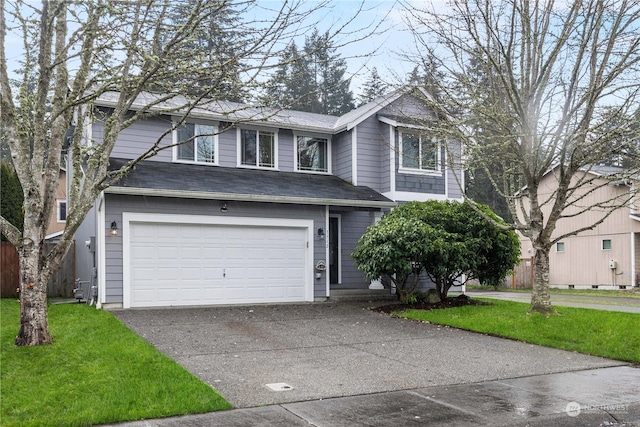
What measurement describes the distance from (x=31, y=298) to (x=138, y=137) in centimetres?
750

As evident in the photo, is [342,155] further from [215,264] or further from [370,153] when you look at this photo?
[215,264]

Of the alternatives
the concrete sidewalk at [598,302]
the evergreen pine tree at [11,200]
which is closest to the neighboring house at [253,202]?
the concrete sidewalk at [598,302]

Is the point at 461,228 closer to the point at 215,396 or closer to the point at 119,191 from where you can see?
the point at 119,191

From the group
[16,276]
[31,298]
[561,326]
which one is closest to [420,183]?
[561,326]

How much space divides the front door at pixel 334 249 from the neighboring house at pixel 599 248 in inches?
459

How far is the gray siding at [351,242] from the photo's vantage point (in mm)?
16109

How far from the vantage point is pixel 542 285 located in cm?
1132

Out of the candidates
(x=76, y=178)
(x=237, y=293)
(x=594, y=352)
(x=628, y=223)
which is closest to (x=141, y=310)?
(x=237, y=293)

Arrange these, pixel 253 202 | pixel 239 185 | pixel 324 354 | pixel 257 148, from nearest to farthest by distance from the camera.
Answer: pixel 324 354, pixel 253 202, pixel 239 185, pixel 257 148

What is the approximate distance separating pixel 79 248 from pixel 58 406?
495 inches

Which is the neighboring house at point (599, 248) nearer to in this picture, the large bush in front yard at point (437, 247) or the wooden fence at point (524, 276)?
the wooden fence at point (524, 276)

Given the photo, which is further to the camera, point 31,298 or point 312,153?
point 312,153

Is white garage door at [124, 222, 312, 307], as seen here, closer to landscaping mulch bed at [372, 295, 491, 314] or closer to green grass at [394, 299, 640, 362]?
landscaping mulch bed at [372, 295, 491, 314]

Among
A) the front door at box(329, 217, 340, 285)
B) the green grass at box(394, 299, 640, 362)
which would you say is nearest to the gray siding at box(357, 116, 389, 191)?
the front door at box(329, 217, 340, 285)
